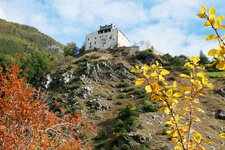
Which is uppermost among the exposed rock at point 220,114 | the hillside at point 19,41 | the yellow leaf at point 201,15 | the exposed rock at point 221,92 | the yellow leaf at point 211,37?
the hillside at point 19,41

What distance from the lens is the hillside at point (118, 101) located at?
1162 inches

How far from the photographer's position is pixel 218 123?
3422cm

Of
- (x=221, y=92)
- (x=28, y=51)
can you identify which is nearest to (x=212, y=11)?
(x=221, y=92)

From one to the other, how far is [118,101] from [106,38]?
31.4 metres

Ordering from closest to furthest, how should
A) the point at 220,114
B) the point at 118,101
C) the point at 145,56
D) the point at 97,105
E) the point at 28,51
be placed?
the point at 220,114
the point at 97,105
the point at 118,101
the point at 145,56
the point at 28,51

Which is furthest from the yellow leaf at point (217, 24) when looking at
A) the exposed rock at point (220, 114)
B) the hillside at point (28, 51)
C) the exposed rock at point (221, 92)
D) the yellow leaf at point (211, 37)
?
the hillside at point (28, 51)

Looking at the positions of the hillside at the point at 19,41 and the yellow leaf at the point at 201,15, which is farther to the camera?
the hillside at the point at 19,41

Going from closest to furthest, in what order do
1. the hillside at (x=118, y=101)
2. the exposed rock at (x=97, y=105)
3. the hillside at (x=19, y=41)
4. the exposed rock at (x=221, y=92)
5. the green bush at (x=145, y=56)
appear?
the hillside at (x=118, y=101), the exposed rock at (x=97, y=105), the exposed rock at (x=221, y=92), the green bush at (x=145, y=56), the hillside at (x=19, y=41)

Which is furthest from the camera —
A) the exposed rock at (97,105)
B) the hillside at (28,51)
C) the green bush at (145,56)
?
the green bush at (145,56)

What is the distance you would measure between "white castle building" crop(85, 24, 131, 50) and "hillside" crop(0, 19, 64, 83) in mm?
8722

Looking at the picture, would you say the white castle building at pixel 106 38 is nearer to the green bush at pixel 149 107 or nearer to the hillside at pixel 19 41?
the green bush at pixel 149 107

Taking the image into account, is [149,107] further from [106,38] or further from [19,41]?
[19,41]

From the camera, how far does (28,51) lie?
13875cm

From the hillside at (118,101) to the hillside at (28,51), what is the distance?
191 inches
